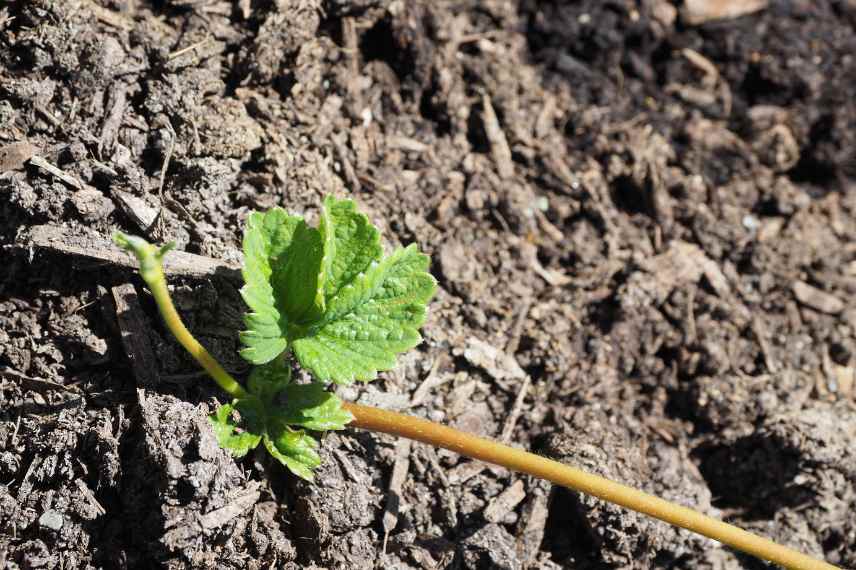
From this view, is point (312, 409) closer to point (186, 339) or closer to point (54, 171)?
point (186, 339)

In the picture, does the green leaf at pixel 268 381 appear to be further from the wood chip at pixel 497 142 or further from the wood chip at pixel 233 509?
the wood chip at pixel 497 142

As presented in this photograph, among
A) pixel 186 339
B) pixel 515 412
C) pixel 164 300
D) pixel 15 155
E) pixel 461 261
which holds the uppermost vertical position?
pixel 15 155

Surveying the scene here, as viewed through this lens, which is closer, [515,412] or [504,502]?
[504,502]

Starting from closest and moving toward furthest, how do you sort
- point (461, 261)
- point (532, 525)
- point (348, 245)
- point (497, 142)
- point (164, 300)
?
point (164, 300) → point (348, 245) → point (532, 525) → point (461, 261) → point (497, 142)

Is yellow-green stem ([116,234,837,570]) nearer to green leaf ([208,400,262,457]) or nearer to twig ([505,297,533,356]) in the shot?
green leaf ([208,400,262,457])

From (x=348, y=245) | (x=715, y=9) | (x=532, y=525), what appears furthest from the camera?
(x=715, y=9)

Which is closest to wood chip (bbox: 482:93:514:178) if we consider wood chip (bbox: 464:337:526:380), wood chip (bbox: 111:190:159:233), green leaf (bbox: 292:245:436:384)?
wood chip (bbox: 464:337:526:380)

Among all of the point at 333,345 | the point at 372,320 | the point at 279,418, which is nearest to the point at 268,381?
the point at 279,418
